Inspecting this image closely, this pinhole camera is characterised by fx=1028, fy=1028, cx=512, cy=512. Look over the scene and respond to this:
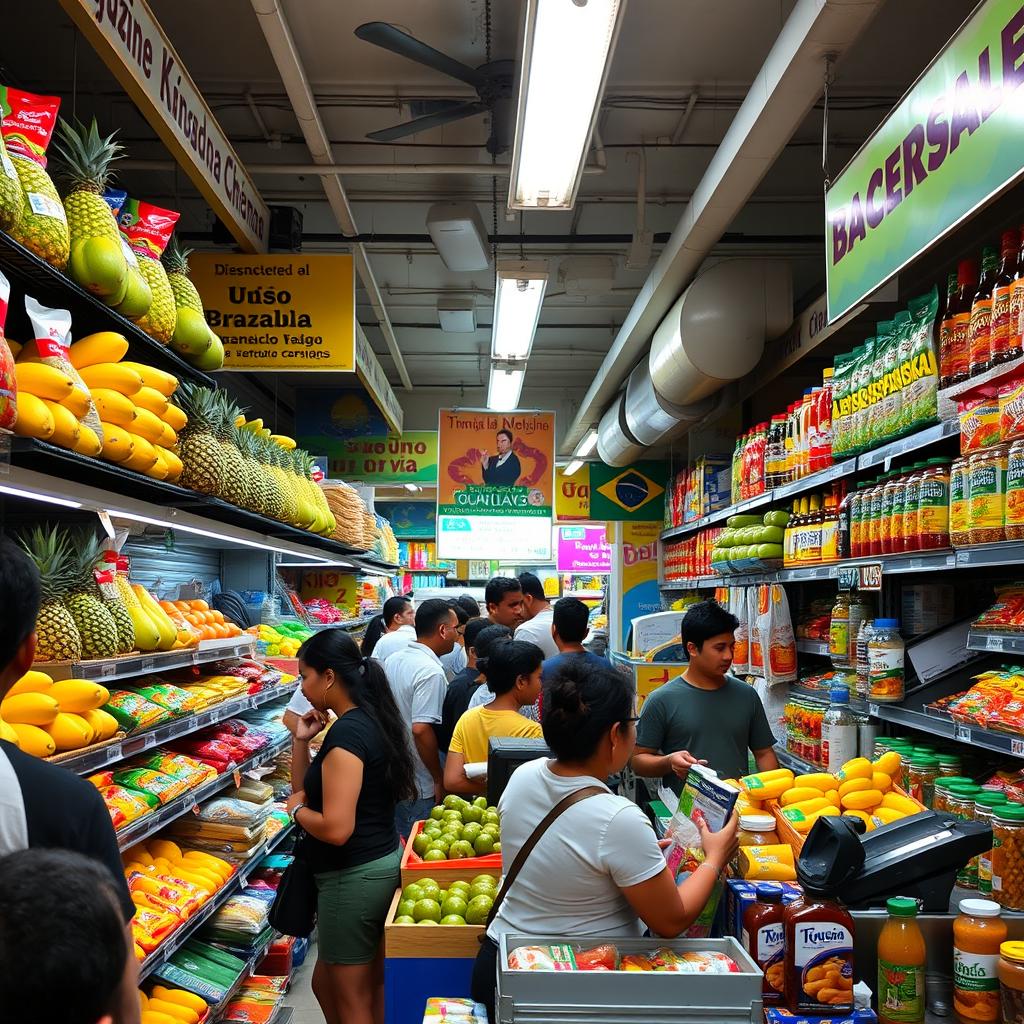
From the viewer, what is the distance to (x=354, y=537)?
28.6ft

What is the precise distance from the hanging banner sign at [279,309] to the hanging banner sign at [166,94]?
337mm

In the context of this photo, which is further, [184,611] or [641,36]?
[641,36]

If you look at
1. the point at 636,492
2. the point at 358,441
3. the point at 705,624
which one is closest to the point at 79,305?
the point at 705,624

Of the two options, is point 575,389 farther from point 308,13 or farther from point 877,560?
point 877,560

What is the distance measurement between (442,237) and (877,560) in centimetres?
431

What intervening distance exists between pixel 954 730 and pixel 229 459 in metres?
3.19

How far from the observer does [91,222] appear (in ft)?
11.2

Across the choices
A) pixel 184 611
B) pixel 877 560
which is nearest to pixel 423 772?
pixel 184 611

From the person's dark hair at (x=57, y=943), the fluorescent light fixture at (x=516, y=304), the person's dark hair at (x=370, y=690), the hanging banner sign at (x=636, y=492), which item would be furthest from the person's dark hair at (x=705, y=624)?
the hanging banner sign at (x=636, y=492)

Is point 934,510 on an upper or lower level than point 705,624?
upper

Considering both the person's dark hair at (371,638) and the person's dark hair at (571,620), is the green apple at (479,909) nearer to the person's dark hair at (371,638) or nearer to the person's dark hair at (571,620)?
the person's dark hair at (571,620)

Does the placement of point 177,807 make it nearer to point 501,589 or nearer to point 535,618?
point 501,589

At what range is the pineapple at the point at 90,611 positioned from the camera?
3.43 m

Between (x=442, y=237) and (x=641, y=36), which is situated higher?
(x=641, y=36)
